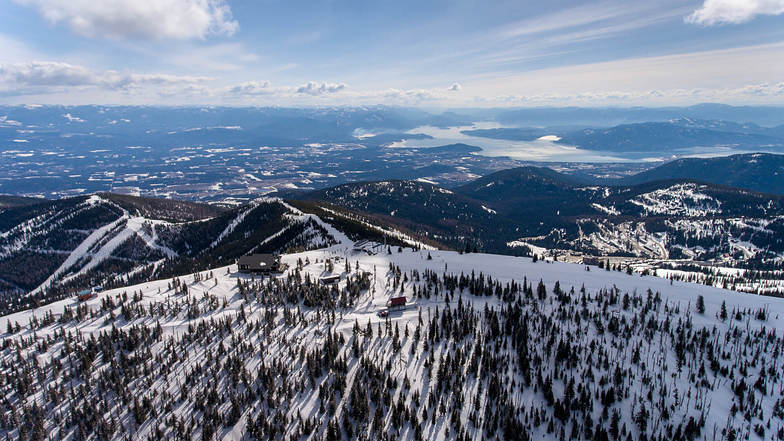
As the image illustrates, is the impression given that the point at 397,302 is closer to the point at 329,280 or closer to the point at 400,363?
A: the point at 400,363

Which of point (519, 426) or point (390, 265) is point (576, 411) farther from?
point (390, 265)

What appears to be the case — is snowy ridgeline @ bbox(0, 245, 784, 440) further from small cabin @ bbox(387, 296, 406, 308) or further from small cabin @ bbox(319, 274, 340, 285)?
small cabin @ bbox(319, 274, 340, 285)

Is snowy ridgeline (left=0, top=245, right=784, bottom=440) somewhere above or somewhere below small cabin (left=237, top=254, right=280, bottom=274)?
below

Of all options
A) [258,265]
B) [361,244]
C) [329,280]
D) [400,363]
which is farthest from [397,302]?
[361,244]

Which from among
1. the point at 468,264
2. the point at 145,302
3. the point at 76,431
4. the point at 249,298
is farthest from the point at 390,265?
the point at 76,431

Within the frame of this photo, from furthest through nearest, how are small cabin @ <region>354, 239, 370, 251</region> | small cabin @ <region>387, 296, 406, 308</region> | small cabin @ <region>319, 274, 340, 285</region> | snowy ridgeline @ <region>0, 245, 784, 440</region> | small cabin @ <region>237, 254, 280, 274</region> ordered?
1. small cabin @ <region>354, 239, 370, 251</region>
2. small cabin @ <region>237, 254, 280, 274</region>
3. small cabin @ <region>319, 274, 340, 285</region>
4. small cabin @ <region>387, 296, 406, 308</region>
5. snowy ridgeline @ <region>0, 245, 784, 440</region>

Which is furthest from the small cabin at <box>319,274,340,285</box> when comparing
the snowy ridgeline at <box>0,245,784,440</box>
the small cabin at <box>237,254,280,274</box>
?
the small cabin at <box>237,254,280,274</box>
